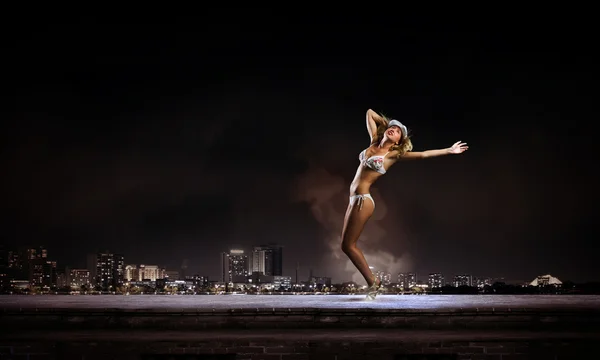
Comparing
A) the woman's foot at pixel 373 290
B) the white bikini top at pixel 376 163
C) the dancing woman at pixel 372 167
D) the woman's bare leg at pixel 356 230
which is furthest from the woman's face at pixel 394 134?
the woman's foot at pixel 373 290

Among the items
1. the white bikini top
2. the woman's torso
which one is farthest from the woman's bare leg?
the white bikini top

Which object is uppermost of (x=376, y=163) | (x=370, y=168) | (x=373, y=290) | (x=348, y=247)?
(x=376, y=163)

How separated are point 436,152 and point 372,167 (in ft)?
5.76

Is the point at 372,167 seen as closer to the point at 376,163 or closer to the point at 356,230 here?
the point at 376,163

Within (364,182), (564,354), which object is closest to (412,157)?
(364,182)

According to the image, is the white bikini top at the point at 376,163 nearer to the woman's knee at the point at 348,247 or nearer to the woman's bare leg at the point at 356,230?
the woman's bare leg at the point at 356,230

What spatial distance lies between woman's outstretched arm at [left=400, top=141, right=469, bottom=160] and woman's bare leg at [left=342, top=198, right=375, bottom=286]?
1656 millimetres

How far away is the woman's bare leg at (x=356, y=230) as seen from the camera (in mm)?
19361

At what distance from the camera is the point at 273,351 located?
12625 millimetres

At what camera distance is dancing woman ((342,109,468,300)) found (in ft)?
62.7

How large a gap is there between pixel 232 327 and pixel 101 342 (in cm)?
252

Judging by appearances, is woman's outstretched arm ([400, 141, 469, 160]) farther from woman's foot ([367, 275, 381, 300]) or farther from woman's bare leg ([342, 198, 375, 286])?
woman's foot ([367, 275, 381, 300])

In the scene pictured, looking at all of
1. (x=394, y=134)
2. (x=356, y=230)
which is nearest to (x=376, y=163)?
(x=394, y=134)

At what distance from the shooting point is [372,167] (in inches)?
752
